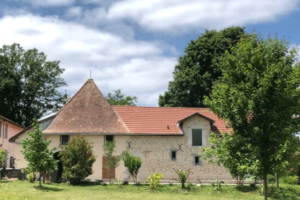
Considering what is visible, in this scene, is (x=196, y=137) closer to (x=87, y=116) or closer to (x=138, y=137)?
(x=138, y=137)

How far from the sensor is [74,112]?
31.4 meters

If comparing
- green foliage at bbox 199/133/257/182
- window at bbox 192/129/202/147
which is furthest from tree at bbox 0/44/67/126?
green foliage at bbox 199/133/257/182

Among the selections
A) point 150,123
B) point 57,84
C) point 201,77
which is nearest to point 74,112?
point 150,123

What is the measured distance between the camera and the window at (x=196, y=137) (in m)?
31.2

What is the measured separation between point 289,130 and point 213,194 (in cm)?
1121

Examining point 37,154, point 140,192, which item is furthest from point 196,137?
point 37,154

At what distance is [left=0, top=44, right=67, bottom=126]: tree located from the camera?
163ft

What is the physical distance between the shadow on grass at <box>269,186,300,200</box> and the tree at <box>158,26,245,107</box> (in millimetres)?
18000

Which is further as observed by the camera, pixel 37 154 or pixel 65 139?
pixel 65 139

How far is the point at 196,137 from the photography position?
3127cm

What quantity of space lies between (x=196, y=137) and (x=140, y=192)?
29.8 feet

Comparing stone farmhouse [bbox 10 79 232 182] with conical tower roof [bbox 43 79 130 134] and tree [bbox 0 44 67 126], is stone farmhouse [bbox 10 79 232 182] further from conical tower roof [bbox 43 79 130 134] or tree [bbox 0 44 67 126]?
tree [bbox 0 44 67 126]

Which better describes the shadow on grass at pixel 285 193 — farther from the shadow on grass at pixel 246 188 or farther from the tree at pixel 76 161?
the tree at pixel 76 161

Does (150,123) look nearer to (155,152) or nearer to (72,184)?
(155,152)
